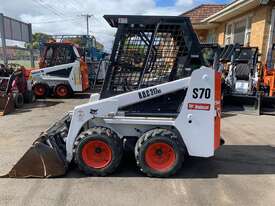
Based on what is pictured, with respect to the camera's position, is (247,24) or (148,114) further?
(247,24)

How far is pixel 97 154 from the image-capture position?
14.1ft

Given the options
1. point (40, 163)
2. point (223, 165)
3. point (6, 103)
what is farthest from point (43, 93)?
point (223, 165)

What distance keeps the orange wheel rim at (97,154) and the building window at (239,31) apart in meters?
11.7

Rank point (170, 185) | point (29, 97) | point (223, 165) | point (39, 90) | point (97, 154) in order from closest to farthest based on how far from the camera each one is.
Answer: point (170, 185), point (97, 154), point (223, 165), point (29, 97), point (39, 90)

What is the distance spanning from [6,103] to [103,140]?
6.22m

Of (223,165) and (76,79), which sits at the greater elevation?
(76,79)

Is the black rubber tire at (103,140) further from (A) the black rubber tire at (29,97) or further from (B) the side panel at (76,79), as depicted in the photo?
(B) the side panel at (76,79)

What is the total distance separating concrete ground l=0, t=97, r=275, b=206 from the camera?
3.62 m

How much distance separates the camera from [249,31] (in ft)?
45.2

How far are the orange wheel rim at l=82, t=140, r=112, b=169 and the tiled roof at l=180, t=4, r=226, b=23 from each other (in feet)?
59.4

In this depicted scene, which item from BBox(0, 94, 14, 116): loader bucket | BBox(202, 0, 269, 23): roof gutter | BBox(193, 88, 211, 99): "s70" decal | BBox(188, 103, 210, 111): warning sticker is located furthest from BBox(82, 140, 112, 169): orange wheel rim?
BBox(202, 0, 269, 23): roof gutter

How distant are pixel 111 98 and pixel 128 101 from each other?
0.25 metres

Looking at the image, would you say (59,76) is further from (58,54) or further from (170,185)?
(170,185)

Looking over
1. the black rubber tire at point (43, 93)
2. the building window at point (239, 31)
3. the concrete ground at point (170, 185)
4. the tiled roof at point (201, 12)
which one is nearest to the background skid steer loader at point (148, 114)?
the concrete ground at point (170, 185)
